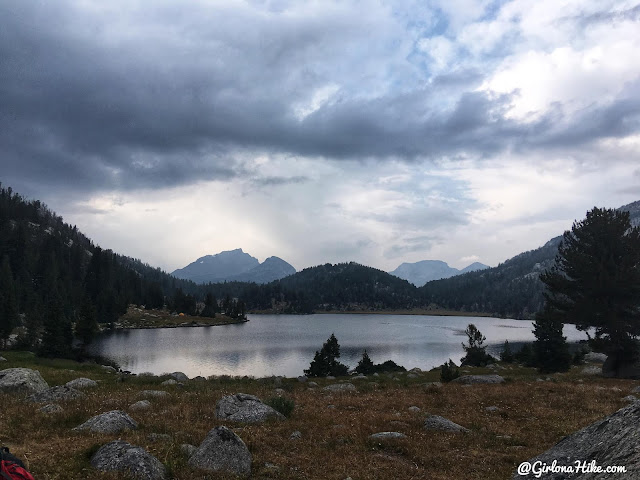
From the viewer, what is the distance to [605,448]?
8.09 metres

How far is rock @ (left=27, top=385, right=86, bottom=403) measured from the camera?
17.8m

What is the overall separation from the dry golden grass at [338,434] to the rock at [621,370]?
18.2 metres

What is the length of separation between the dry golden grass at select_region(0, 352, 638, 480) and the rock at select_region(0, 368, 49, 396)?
3.00m

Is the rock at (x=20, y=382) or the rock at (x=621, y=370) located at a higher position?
the rock at (x=20, y=382)

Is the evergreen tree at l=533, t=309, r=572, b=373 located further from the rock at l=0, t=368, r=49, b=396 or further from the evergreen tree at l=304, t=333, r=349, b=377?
the rock at l=0, t=368, r=49, b=396

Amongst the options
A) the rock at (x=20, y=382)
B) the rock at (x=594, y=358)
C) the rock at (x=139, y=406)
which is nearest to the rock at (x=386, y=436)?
the rock at (x=139, y=406)

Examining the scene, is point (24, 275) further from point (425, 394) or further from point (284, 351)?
point (425, 394)

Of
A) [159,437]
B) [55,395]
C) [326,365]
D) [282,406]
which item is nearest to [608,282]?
[326,365]

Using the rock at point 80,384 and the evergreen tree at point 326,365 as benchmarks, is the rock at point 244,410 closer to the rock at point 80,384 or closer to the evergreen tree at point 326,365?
the rock at point 80,384

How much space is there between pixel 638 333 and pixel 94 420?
45.2m

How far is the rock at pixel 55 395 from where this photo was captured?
17.8 m

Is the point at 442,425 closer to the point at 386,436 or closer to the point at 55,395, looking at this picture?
the point at 386,436

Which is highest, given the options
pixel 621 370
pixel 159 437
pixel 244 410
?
pixel 159 437

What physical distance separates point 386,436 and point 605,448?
27.3 ft
